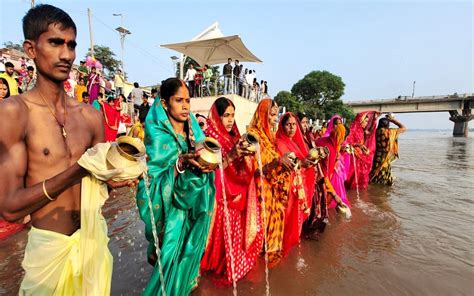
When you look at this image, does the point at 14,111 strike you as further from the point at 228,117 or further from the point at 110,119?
the point at 110,119

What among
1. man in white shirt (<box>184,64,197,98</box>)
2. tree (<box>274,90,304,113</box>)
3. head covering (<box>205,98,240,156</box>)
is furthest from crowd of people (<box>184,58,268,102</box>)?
tree (<box>274,90,304,113</box>)

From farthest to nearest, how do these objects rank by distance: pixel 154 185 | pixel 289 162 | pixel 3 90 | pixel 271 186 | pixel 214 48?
pixel 214 48, pixel 3 90, pixel 271 186, pixel 289 162, pixel 154 185

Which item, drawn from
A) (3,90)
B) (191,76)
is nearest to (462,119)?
(191,76)

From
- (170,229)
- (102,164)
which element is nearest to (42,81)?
(102,164)

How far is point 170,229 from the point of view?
2191 millimetres

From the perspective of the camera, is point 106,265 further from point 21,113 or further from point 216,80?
point 216,80

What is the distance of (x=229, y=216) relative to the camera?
3.13m

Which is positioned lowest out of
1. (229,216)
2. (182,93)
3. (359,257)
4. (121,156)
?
(359,257)

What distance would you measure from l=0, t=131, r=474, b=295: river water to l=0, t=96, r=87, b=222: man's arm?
79.9 inches

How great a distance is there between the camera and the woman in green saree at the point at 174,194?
212 cm

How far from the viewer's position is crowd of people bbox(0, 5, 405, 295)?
128cm

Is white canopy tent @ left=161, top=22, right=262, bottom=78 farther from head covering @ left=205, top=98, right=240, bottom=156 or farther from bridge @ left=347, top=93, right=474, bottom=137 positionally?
bridge @ left=347, top=93, right=474, bottom=137

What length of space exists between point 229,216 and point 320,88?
175ft

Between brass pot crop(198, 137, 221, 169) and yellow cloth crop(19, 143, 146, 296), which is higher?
brass pot crop(198, 137, 221, 169)
